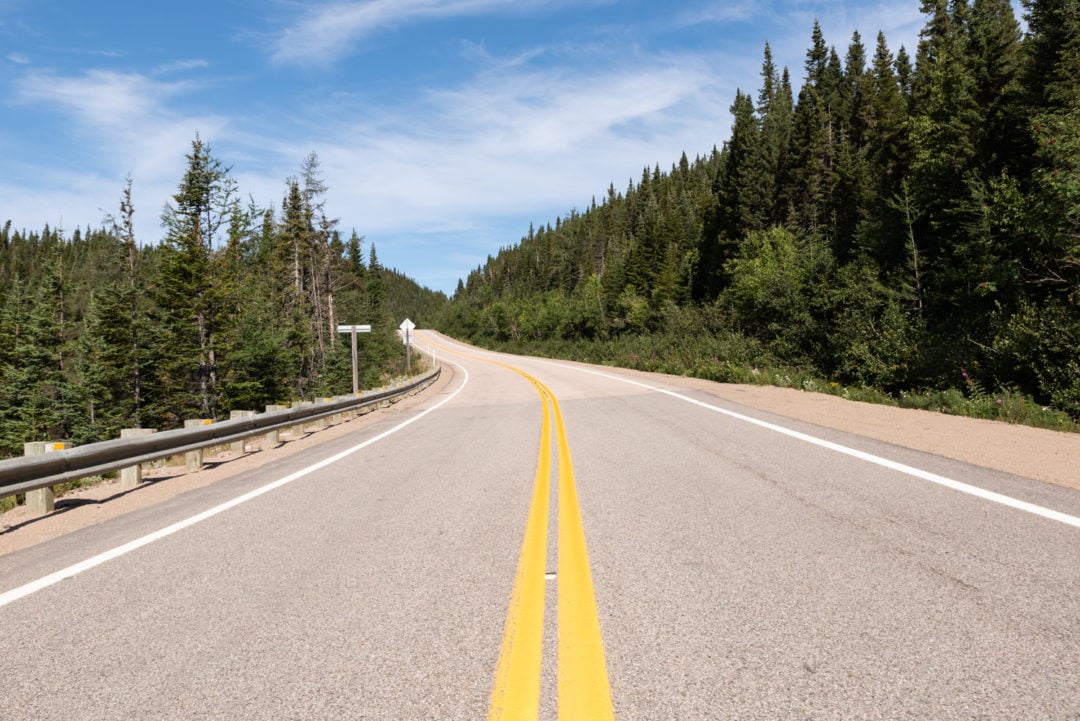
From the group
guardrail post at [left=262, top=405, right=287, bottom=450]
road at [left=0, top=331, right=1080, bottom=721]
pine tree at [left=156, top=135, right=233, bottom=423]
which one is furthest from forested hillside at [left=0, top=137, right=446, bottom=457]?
road at [left=0, top=331, right=1080, bottom=721]

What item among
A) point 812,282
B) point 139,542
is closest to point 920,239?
point 812,282

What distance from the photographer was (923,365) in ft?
53.8

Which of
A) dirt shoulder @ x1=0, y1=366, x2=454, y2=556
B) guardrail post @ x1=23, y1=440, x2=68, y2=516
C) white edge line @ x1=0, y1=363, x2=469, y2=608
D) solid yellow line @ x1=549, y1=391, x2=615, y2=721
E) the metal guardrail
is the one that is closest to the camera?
solid yellow line @ x1=549, y1=391, x2=615, y2=721

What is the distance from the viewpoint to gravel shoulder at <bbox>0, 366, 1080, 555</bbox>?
18.4 feet

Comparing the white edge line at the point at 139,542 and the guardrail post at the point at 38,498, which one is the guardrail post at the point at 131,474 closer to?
the guardrail post at the point at 38,498

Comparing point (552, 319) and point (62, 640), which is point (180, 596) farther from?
point (552, 319)

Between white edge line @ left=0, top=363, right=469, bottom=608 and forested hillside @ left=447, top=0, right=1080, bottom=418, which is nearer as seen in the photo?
white edge line @ left=0, top=363, right=469, bottom=608

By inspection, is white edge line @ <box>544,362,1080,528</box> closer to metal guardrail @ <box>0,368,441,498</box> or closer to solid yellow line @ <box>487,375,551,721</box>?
solid yellow line @ <box>487,375,551,721</box>

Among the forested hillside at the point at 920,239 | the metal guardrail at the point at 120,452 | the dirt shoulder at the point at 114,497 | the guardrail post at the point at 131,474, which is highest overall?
the forested hillside at the point at 920,239

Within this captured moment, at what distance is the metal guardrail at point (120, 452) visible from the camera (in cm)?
541

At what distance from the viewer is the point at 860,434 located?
Result: 8.84 m

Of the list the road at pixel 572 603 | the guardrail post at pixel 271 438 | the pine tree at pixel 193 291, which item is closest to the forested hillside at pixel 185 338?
the pine tree at pixel 193 291

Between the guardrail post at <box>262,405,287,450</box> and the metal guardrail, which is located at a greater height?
the metal guardrail

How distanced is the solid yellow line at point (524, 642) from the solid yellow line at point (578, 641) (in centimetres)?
11
